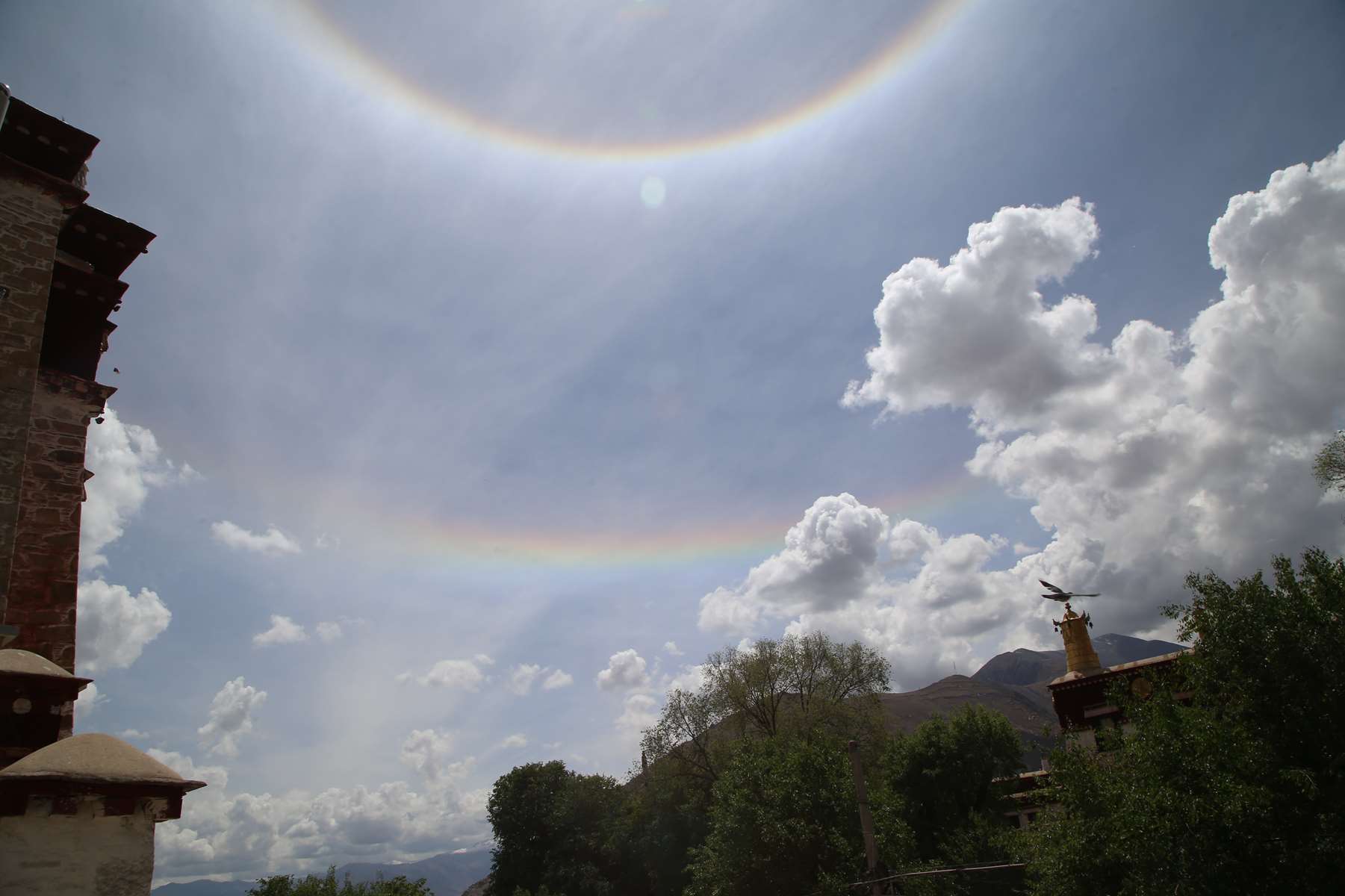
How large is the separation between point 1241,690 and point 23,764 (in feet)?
61.2

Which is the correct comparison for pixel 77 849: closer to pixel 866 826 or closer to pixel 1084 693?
pixel 866 826

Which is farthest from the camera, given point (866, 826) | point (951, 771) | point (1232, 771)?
point (951, 771)

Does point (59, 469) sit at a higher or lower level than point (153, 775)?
higher

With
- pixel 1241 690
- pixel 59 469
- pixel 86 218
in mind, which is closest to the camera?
pixel 59 469

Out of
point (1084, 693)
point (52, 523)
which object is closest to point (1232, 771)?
point (1084, 693)

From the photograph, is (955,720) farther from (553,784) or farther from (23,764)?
(23,764)

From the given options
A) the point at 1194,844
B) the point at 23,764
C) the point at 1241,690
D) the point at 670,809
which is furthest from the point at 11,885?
the point at 670,809

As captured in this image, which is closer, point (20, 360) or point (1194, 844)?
point (20, 360)

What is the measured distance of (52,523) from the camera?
1062cm

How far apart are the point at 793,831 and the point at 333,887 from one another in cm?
2643

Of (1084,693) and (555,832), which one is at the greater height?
(1084,693)

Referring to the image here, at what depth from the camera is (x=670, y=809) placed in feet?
129

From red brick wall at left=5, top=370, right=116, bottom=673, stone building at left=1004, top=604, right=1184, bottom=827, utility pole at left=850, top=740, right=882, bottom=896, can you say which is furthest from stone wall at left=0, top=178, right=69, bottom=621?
stone building at left=1004, top=604, right=1184, bottom=827

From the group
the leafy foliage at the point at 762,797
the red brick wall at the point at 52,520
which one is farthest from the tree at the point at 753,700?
the red brick wall at the point at 52,520
